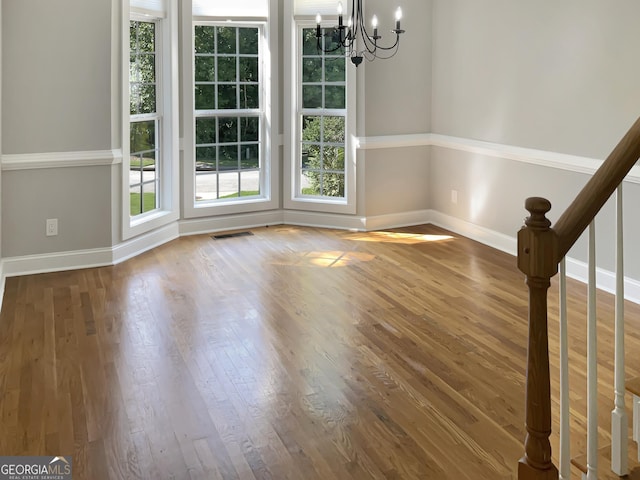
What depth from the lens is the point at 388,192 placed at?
6.75 meters

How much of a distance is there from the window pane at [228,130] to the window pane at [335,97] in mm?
960

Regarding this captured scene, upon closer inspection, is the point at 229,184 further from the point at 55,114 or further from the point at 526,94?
the point at 526,94

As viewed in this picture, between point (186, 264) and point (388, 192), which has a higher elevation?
point (388, 192)

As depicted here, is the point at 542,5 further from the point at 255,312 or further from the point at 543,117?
the point at 255,312

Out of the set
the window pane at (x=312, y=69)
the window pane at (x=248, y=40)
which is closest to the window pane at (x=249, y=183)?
the window pane at (x=312, y=69)

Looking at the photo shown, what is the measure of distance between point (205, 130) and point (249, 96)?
1.93ft

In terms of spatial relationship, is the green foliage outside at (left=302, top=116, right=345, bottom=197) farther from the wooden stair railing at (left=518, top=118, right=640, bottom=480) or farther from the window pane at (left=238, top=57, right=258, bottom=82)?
the wooden stair railing at (left=518, top=118, right=640, bottom=480)

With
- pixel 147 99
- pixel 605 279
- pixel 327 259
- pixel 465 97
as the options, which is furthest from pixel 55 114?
pixel 605 279

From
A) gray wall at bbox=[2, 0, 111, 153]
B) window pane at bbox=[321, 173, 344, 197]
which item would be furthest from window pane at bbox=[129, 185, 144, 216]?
window pane at bbox=[321, 173, 344, 197]

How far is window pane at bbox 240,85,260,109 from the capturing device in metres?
6.62

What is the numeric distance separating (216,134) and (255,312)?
273 centimetres

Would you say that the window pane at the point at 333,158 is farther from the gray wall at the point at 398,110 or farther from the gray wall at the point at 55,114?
the gray wall at the point at 55,114

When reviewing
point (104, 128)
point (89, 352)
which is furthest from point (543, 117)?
point (89, 352)

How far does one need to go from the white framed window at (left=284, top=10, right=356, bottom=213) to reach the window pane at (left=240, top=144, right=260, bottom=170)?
32 cm
